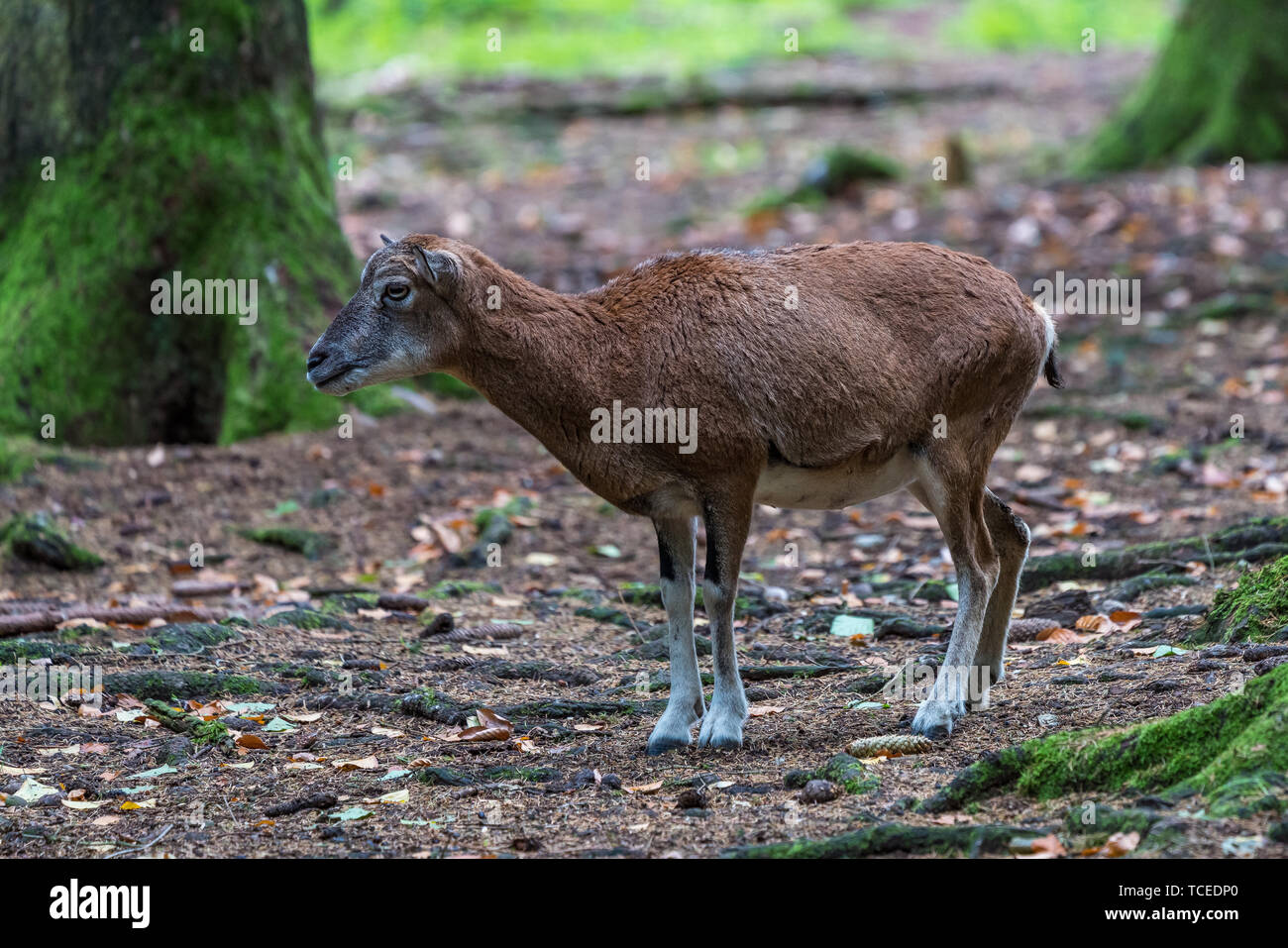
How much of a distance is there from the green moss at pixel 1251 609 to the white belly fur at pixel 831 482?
164 centimetres

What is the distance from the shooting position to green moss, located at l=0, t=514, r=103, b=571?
29.6ft

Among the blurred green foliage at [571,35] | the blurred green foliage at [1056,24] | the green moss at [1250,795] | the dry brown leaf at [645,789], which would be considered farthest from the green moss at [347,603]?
the blurred green foliage at [1056,24]

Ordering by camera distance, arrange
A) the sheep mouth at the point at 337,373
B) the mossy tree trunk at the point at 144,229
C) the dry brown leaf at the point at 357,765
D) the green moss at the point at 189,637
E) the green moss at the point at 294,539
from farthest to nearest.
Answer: the mossy tree trunk at the point at 144,229 → the green moss at the point at 294,539 → the green moss at the point at 189,637 → the sheep mouth at the point at 337,373 → the dry brown leaf at the point at 357,765

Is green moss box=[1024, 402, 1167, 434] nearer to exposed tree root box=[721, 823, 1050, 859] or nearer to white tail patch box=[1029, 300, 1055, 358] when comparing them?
white tail patch box=[1029, 300, 1055, 358]

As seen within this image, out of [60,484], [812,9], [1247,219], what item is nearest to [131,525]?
[60,484]

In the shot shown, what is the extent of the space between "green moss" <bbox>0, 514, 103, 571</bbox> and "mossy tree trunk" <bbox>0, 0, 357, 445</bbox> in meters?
1.74

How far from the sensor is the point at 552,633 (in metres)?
8.43

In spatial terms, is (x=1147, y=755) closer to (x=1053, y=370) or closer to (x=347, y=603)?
(x=1053, y=370)

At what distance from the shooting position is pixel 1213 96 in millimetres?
17547

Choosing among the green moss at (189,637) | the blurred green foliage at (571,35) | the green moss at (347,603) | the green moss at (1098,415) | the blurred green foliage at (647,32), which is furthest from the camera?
the blurred green foliage at (647,32)

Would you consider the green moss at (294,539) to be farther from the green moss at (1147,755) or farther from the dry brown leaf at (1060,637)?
the green moss at (1147,755)

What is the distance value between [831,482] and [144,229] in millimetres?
6378

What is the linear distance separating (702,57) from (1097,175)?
412 inches

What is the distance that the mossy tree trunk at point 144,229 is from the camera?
1084 cm
